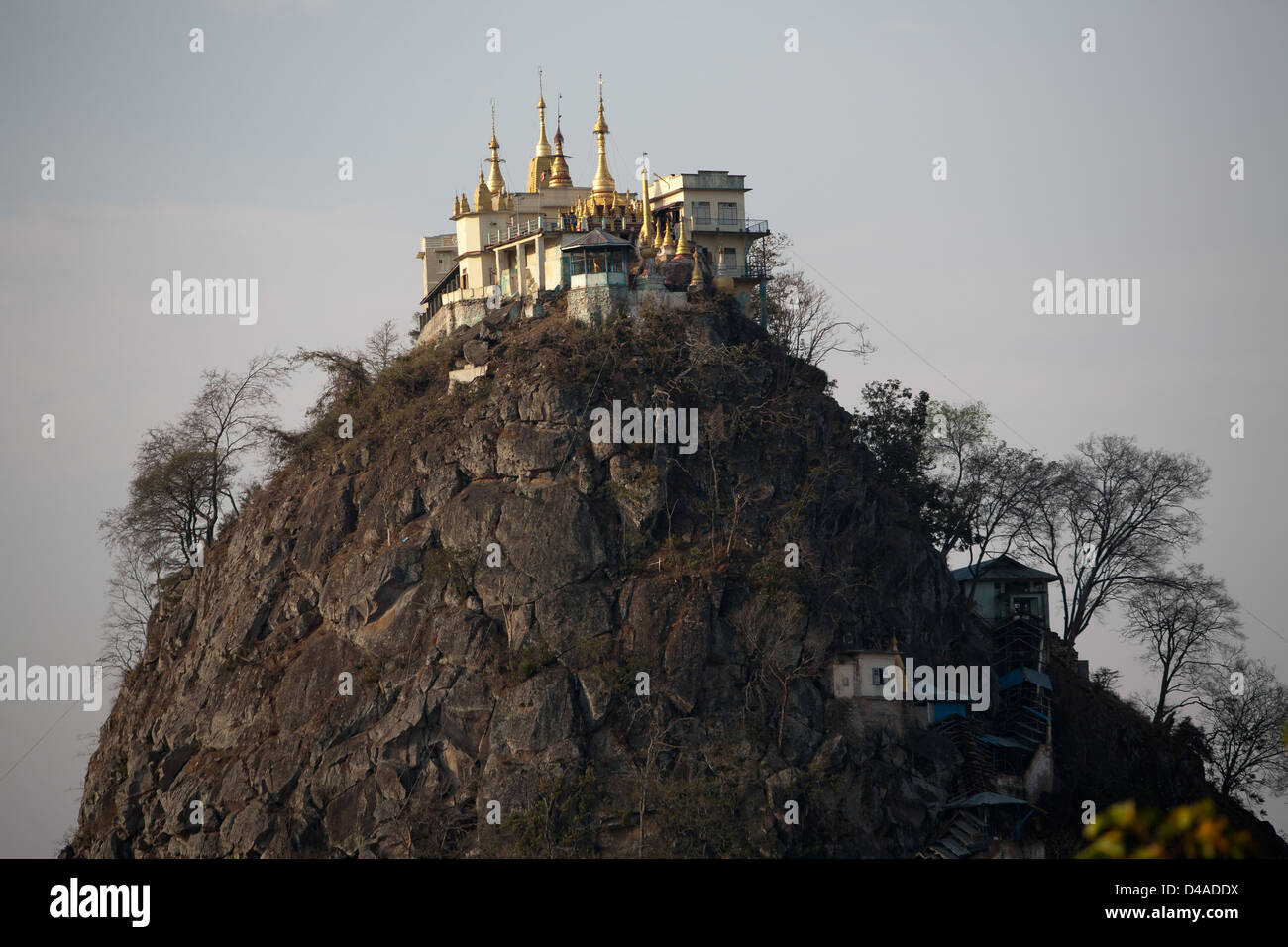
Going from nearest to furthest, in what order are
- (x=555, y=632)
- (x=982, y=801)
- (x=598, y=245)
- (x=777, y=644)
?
(x=555, y=632)
(x=777, y=644)
(x=982, y=801)
(x=598, y=245)

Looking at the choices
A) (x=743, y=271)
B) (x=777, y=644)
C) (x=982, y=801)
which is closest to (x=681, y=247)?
(x=743, y=271)

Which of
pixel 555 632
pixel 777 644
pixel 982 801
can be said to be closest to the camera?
pixel 555 632

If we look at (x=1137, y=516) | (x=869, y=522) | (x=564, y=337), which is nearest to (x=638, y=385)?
(x=564, y=337)

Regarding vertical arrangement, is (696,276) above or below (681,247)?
below

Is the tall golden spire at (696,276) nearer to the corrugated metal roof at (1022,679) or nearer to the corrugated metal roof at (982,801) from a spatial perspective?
the corrugated metal roof at (1022,679)

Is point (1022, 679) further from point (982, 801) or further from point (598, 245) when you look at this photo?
point (598, 245)

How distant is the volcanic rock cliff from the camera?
62.4 meters

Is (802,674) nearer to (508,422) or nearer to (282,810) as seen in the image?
(508,422)

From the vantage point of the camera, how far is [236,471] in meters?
79.9

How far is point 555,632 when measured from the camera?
213 ft

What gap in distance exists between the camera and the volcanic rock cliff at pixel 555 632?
2458 inches
